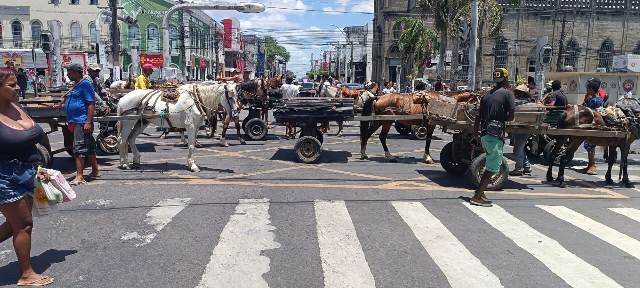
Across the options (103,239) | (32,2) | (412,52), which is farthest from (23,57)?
(103,239)

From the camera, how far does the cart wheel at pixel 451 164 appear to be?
984 cm

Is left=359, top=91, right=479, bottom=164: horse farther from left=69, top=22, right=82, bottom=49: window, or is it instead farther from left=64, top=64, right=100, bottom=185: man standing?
left=69, top=22, right=82, bottom=49: window

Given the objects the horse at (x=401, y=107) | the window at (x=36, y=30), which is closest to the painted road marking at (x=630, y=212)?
the horse at (x=401, y=107)

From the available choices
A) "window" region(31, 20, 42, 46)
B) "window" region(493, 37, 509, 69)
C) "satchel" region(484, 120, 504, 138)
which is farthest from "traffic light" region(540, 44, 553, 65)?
"window" region(31, 20, 42, 46)

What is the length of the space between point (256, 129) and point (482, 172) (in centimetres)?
853

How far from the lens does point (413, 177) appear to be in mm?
9914

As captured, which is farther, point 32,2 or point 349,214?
point 32,2

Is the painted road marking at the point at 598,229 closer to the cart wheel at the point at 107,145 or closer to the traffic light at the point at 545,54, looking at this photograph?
the cart wheel at the point at 107,145

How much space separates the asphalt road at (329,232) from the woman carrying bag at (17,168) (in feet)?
1.51

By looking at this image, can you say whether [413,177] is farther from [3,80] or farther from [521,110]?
[3,80]

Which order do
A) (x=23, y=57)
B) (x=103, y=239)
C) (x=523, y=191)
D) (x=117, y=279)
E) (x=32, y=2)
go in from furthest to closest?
1. (x=32, y=2)
2. (x=23, y=57)
3. (x=523, y=191)
4. (x=103, y=239)
5. (x=117, y=279)

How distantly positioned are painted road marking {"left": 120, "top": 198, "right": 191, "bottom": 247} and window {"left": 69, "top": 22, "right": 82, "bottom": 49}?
52714 mm

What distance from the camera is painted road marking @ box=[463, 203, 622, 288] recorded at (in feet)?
15.8

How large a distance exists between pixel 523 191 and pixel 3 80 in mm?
7835
